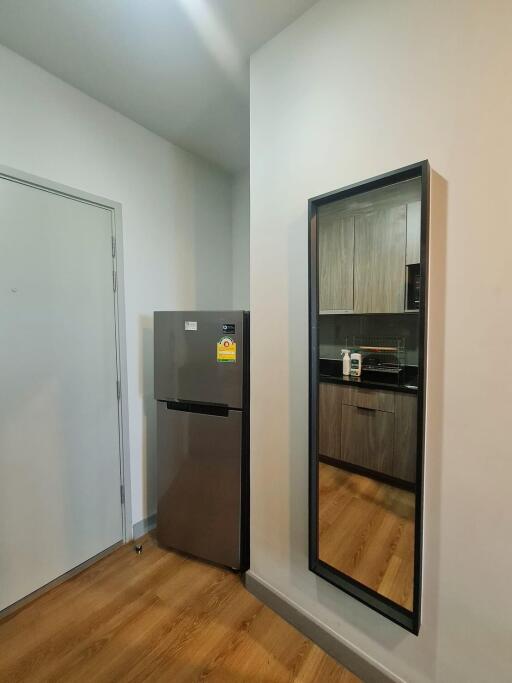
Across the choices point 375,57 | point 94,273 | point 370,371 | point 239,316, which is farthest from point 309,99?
point 94,273

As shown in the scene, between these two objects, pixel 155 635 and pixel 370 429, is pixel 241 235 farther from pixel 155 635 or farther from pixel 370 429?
pixel 155 635

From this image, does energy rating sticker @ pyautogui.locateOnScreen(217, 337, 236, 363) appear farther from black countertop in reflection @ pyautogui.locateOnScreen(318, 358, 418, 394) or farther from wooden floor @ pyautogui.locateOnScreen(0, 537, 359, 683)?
wooden floor @ pyautogui.locateOnScreen(0, 537, 359, 683)

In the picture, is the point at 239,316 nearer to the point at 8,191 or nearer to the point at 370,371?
the point at 370,371

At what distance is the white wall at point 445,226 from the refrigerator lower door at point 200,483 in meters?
0.55

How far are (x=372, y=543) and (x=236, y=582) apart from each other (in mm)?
930

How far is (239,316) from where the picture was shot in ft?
5.15

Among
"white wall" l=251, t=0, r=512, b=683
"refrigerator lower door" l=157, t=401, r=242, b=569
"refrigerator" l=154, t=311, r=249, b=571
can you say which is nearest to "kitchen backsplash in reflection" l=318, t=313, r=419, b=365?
"white wall" l=251, t=0, r=512, b=683

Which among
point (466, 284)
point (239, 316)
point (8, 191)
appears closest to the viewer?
point (466, 284)

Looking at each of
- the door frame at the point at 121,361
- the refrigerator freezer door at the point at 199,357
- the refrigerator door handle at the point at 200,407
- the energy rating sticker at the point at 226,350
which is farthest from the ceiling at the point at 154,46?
the refrigerator door handle at the point at 200,407

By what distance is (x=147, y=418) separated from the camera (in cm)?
A: 206

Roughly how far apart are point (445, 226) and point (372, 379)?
594 millimetres

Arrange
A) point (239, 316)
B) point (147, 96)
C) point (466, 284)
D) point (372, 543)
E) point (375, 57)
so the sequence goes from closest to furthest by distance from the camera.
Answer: point (466, 284)
point (375, 57)
point (372, 543)
point (239, 316)
point (147, 96)

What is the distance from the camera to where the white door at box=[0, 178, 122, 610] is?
145cm

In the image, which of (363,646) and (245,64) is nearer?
(363,646)
